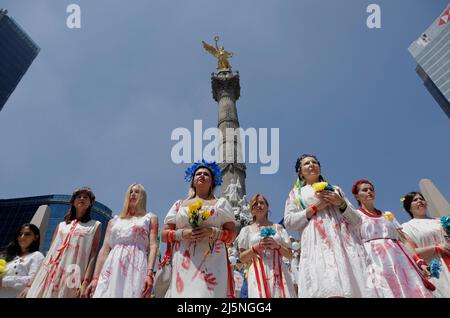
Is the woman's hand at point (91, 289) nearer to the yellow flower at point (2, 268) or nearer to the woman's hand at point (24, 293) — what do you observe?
the woman's hand at point (24, 293)

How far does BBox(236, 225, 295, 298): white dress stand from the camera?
348cm

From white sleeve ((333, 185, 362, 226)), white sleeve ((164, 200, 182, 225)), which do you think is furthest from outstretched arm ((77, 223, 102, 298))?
white sleeve ((333, 185, 362, 226))

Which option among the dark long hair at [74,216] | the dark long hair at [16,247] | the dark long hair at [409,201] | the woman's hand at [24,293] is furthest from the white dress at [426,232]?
the dark long hair at [16,247]

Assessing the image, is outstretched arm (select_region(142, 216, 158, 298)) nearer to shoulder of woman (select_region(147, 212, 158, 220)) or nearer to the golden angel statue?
shoulder of woman (select_region(147, 212, 158, 220))

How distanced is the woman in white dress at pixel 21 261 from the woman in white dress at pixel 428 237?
469 centimetres

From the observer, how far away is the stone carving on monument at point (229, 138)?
70.0ft

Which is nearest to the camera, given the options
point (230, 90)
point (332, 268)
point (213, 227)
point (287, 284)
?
point (332, 268)

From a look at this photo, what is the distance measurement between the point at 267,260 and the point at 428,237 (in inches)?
88.0

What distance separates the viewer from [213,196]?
357 cm

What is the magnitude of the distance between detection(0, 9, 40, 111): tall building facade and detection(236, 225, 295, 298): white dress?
70098 millimetres
